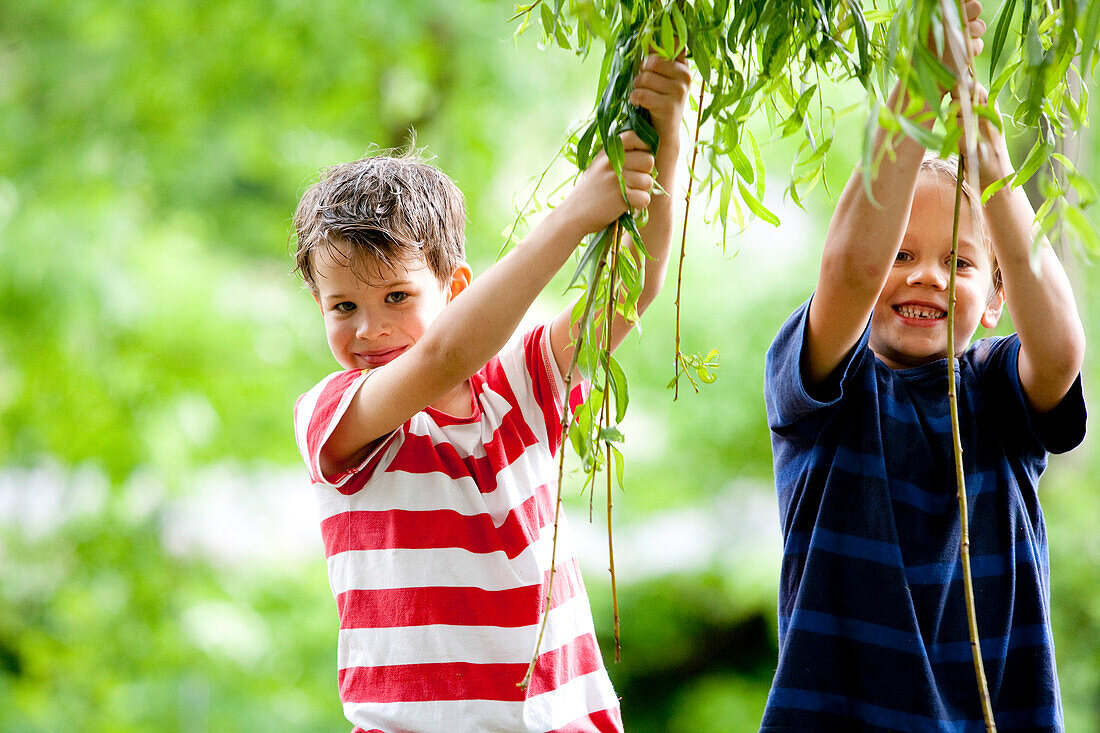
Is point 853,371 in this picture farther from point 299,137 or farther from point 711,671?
point 711,671

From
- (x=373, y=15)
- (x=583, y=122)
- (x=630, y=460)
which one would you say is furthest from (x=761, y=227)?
(x=583, y=122)

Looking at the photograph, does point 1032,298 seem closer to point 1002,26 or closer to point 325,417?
point 1002,26

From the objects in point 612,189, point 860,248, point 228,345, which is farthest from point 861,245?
point 228,345

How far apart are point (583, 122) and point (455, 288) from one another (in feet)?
1.01

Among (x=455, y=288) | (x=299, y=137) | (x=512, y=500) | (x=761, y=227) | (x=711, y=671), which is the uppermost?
(x=299, y=137)

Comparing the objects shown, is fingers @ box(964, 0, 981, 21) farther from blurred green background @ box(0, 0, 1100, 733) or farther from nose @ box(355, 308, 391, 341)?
blurred green background @ box(0, 0, 1100, 733)

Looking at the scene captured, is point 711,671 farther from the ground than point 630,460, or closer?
closer

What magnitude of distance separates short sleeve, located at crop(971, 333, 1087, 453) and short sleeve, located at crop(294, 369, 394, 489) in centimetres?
55

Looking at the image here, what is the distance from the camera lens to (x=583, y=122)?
2.76ft

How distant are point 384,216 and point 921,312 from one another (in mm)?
500

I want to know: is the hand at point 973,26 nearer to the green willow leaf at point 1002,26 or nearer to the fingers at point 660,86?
the green willow leaf at point 1002,26

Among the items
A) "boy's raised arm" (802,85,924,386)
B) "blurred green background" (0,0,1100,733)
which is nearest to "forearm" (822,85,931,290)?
"boy's raised arm" (802,85,924,386)

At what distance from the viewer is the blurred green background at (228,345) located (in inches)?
105

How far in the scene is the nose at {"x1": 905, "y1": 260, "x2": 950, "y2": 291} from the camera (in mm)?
947
